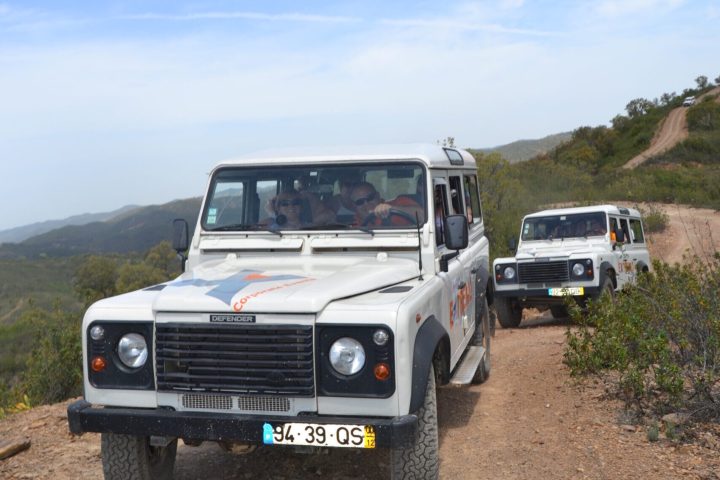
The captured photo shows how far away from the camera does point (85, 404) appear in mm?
4023

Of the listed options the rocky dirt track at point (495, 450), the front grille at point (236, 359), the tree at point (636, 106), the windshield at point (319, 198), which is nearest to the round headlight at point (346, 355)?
the front grille at point (236, 359)

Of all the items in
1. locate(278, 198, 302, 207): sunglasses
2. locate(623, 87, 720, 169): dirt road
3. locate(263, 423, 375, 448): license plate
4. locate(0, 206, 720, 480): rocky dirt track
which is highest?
locate(623, 87, 720, 169): dirt road

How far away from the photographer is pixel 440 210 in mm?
5418

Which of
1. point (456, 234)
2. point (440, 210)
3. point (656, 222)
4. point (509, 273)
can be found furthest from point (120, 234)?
point (456, 234)

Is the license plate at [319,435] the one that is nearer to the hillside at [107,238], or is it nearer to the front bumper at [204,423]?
the front bumper at [204,423]

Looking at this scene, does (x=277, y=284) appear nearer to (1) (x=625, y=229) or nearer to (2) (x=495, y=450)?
(2) (x=495, y=450)

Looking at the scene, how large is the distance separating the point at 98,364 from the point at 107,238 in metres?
131

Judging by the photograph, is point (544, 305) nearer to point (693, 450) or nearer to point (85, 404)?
point (693, 450)

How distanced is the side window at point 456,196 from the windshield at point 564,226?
18.6ft

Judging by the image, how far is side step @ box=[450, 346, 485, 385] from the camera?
498 cm

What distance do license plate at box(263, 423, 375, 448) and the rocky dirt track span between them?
0.42 m

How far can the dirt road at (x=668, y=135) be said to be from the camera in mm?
49372

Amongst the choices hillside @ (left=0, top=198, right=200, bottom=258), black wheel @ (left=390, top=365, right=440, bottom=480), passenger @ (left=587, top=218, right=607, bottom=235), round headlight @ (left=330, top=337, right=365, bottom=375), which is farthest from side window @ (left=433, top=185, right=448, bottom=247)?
hillside @ (left=0, top=198, right=200, bottom=258)

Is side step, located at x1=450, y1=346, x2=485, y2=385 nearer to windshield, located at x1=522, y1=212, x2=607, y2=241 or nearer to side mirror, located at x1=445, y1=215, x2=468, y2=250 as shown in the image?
side mirror, located at x1=445, y1=215, x2=468, y2=250
